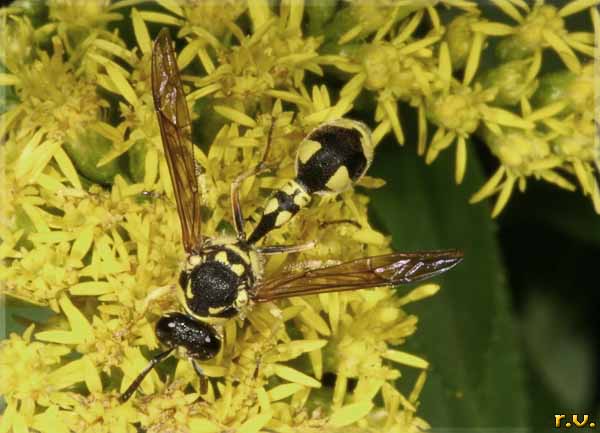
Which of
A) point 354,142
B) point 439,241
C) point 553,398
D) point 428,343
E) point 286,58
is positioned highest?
point 286,58

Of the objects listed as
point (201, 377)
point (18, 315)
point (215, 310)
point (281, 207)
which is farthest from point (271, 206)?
point (18, 315)

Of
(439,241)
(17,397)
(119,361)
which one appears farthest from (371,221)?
(17,397)

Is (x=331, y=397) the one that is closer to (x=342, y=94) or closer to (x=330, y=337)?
(x=330, y=337)

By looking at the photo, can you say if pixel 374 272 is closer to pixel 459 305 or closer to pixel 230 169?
pixel 230 169

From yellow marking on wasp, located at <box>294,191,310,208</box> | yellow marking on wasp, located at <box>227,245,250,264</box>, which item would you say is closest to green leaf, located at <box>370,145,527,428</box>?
yellow marking on wasp, located at <box>294,191,310,208</box>

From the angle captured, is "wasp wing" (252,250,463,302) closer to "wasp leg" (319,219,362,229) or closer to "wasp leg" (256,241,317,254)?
"wasp leg" (256,241,317,254)

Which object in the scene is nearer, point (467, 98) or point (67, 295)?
point (67, 295)
